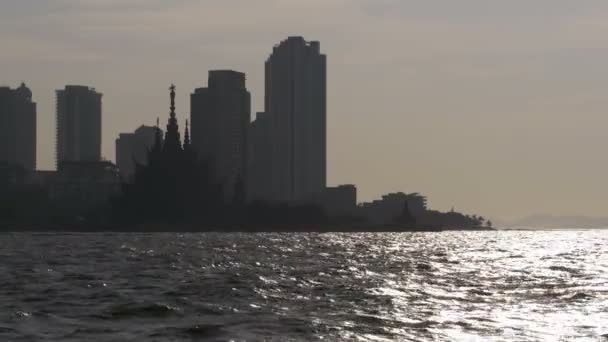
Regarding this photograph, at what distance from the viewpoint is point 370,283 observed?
2511 inches

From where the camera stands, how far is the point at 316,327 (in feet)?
126

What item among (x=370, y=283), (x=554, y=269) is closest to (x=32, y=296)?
(x=370, y=283)

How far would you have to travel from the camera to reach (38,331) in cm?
3600

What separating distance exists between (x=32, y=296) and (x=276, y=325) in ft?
54.0

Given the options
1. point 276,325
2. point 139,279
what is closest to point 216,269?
point 139,279

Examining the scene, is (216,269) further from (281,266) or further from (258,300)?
(258,300)

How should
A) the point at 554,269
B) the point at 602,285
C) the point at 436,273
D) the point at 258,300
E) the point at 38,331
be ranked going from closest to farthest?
the point at 38,331 → the point at 258,300 → the point at 602,285 → the point at 436,273 → the point at 554,269

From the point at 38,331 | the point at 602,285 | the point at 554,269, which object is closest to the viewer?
the point at 38,331

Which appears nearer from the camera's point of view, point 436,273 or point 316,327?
point 316,327

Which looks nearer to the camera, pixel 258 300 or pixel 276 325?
pixel 276 325

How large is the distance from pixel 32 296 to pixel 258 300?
10903 millimetres

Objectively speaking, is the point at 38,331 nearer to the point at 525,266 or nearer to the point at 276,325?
the point at 276,325

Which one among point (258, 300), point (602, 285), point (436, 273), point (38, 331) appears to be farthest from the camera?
point (436, 273)

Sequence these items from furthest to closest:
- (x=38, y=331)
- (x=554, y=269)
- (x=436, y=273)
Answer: (x=554, y=269), (x=436, y=273), (x=38, y=331)
